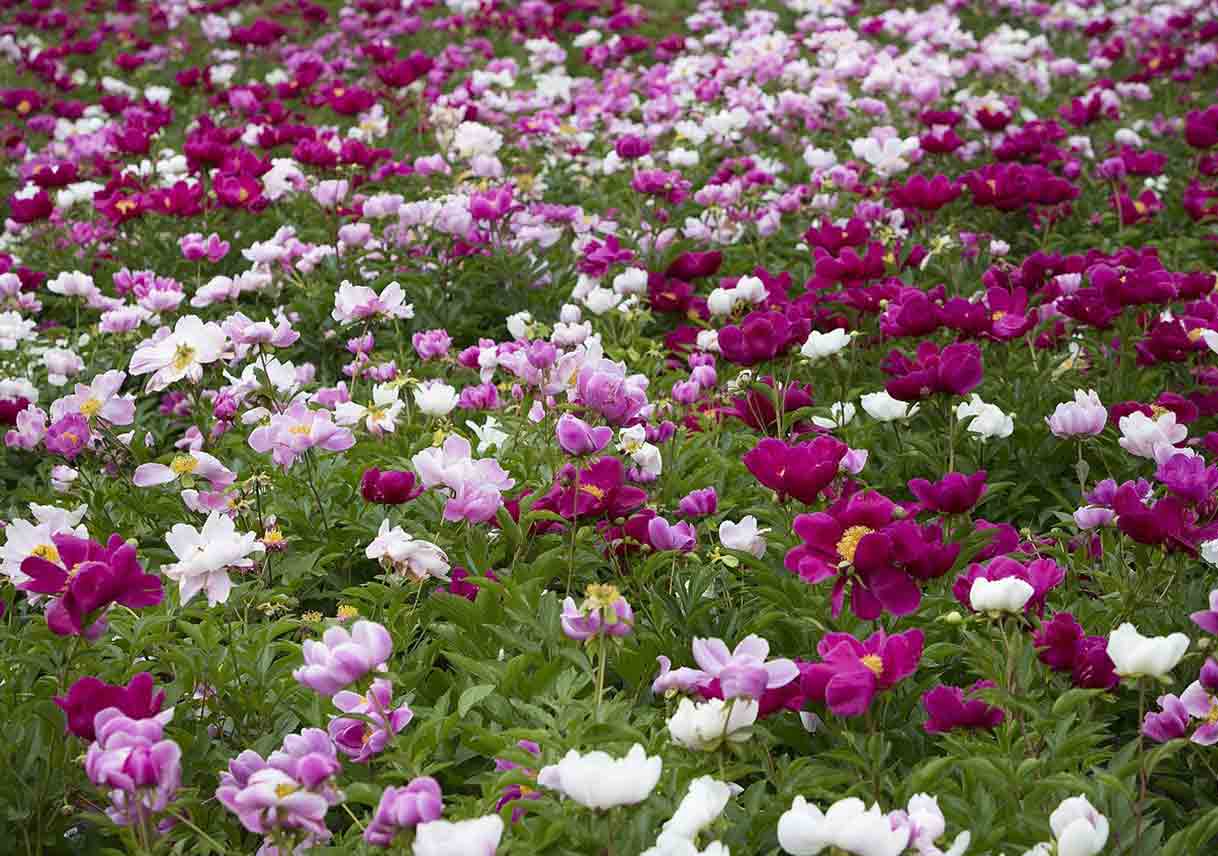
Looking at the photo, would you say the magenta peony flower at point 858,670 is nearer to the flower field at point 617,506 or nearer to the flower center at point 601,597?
the flower field at point 617,506

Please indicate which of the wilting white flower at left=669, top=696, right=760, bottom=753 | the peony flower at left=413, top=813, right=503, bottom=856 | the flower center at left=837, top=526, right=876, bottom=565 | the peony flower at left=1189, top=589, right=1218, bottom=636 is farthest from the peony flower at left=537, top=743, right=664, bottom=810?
the peony flower at left=1189, top=589, right=1218, bottom=636

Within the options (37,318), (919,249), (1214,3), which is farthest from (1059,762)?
(1214,3)

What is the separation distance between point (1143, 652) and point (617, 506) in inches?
43.0

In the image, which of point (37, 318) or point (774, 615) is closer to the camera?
point (774, 615)

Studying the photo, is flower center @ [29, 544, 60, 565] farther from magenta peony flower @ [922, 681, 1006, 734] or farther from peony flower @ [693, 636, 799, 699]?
magenta peony flower @ [922, 681, 1006, 734]

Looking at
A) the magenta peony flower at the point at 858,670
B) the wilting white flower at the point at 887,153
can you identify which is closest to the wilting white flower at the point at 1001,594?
the magenta peony flower at the point at 858,670

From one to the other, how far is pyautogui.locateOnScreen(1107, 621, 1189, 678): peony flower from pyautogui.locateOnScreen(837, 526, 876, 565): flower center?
450 millimetres

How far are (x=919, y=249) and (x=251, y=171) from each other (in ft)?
9.74

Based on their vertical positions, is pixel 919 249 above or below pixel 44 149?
above

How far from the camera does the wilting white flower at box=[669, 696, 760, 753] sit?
78.2 inches

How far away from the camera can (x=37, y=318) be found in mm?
5914

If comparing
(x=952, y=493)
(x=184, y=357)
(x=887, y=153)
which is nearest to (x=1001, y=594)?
(x=952, y=493)

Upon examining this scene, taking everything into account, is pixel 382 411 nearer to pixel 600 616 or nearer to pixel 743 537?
pixel 743 537

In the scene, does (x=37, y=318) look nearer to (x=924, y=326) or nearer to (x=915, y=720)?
(x=924, y=326)
